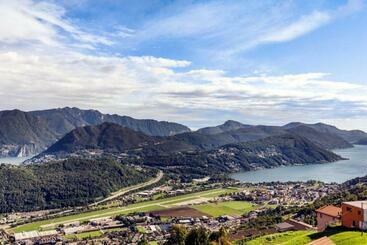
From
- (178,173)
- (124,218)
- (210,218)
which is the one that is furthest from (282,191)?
(178,173)

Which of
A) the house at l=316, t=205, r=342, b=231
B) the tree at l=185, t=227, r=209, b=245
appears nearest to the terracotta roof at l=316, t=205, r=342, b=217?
the house at l=316, t=205, r=342, b=231

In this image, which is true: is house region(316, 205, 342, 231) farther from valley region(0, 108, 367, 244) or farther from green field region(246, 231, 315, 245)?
valley region(0, 108, 367, 244)

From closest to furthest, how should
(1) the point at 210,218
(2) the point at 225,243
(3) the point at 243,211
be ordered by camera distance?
(2) the point at 225,243
(1) the point at 210,218
(3) the point at 243,211

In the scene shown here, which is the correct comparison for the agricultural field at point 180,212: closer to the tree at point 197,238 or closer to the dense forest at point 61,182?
the dense forest at point 61,182

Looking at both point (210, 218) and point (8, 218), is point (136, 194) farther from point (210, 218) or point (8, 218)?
point (210, 218)

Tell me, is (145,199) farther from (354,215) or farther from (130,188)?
(354,215)

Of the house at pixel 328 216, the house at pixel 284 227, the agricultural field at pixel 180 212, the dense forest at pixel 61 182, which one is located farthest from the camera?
the dense forest at pixel 61 182

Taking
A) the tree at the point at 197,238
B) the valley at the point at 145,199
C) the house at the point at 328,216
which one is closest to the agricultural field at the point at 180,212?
the valley at the point at 145,199
